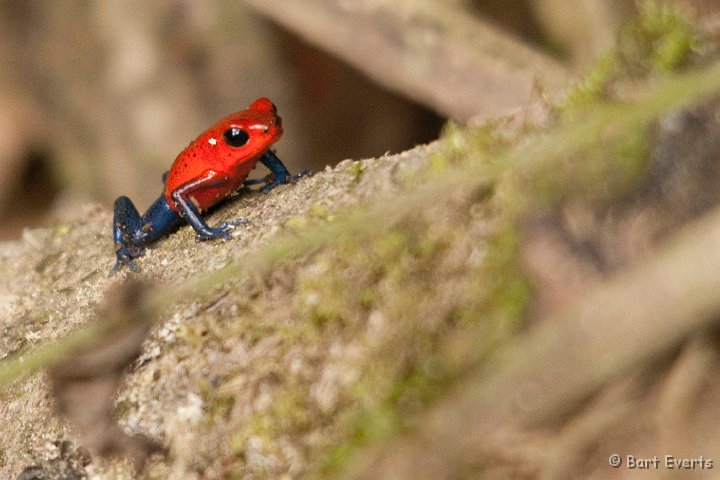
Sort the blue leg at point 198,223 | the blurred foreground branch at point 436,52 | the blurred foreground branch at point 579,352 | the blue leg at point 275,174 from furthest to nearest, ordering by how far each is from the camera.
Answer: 1. the blurred foreground branch at point 436,52
2. the blue leg at point 275,174
3. the blue leg at point 198,223
4. the blurred foreground branch at point 579,352

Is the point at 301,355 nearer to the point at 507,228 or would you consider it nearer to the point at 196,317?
the point at 196,317

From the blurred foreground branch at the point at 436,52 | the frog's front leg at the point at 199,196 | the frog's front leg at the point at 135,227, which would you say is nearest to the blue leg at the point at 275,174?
→ the frog's front leg at the point at 199,196

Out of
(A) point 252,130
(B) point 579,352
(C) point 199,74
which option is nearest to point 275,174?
(A) point 252,130

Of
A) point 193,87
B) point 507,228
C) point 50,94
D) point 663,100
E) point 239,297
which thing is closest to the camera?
point 663,100

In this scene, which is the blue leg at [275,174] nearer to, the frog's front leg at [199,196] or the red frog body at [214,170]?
the red frog body at [214,170]

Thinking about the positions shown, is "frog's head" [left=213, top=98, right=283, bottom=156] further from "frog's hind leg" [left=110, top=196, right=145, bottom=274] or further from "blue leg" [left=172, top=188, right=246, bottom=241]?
"frog's hind leg" [left=110, top=196, right=145, bottom=274]

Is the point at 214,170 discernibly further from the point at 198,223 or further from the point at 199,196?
the point at 198,223

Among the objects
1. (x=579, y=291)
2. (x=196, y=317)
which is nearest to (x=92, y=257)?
(x=196, y=317)
